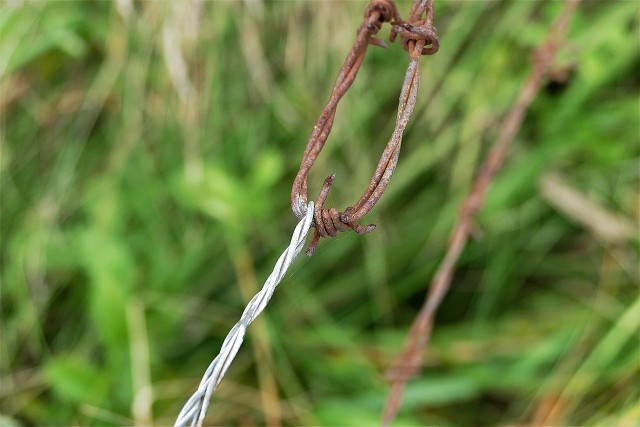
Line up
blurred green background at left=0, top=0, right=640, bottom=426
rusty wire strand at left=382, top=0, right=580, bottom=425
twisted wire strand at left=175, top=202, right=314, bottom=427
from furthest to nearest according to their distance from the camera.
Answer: blurred green background at left=0, top=0, right=640, bottom=426, rusty wire strand at left=382, top=0, right=580, bottom=425, twisted wire strand at left=175, top=202, right=314, bottom=427

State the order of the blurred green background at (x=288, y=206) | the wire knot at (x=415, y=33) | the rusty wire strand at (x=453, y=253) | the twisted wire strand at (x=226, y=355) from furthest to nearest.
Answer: the blurred green background at (x=288, y=206), the rusty wire strand at (x=453, y=253), the wire knot at (x=415, y=33), the twisted wire strand at (x=226, y=355)

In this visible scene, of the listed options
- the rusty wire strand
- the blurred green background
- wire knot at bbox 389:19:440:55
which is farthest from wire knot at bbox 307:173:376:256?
the blurred green background

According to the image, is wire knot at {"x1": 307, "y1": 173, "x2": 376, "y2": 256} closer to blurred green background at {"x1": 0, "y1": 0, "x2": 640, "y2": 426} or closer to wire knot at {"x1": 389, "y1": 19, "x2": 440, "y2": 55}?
wire knot at {"x1": 389, "y1": 19, "x2": 440, "y2": 55}

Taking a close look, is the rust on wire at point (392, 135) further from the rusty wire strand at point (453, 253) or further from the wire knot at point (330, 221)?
the rusty wire strand at point (453, 253)

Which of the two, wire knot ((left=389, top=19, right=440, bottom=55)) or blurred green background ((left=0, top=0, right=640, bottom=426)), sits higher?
wire knot ((left=389, top=19, right=440, bottom=55))

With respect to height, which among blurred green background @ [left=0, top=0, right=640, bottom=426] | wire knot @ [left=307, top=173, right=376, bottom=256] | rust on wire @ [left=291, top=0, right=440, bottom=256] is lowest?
blurred green background @ [left=0, top=0, right=640, bottom=426]

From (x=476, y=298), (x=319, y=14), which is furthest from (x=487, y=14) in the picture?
(x=476, y=298)

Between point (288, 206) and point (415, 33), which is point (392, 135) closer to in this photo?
point (415, 33)

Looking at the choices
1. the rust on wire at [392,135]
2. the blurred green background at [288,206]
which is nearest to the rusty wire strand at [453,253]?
the blurred green background at [288,206]

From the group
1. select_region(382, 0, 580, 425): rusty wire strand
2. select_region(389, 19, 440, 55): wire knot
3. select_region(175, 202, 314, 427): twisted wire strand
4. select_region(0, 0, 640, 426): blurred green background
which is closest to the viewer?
select_region(175, 202, 314, 427): twisted wire strand
